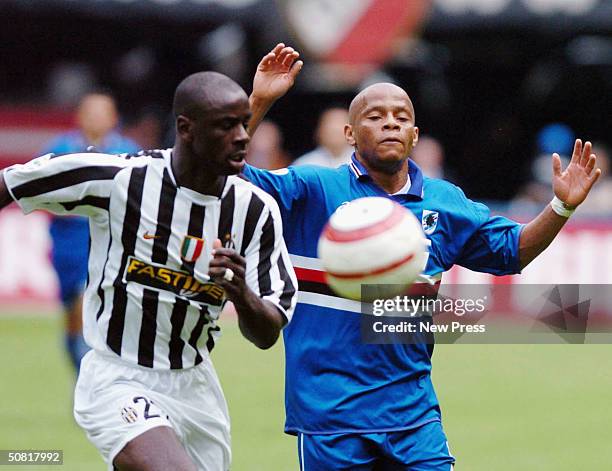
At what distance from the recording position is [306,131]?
85.9 feet

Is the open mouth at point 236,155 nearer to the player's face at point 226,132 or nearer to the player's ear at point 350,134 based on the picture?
the player's face at point 226,132

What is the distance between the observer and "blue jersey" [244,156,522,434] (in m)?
6.36

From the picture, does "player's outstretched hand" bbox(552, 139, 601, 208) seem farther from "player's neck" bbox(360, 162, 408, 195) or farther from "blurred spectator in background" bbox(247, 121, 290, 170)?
"blurred spectator in background" bbox(247, 121, 290, 170)

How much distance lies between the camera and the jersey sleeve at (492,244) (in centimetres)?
680

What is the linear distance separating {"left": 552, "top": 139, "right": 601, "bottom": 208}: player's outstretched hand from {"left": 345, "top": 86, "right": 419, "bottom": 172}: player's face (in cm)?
77

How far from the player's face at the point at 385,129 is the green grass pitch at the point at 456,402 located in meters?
3.58

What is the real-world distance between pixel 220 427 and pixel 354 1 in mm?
15530

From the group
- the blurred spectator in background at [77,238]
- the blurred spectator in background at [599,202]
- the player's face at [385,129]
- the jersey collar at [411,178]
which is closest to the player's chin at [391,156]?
the player's face at [385,129]

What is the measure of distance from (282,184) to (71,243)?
17.9 ft

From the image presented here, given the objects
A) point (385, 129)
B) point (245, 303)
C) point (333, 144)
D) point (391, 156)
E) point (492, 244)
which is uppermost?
point (333, 144)

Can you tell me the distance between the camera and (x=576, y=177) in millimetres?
6773

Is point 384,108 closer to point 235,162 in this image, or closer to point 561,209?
point 561,209

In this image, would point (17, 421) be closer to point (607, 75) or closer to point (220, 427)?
point (220, 427)

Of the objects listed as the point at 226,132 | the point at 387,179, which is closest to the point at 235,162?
the point at 226,132
